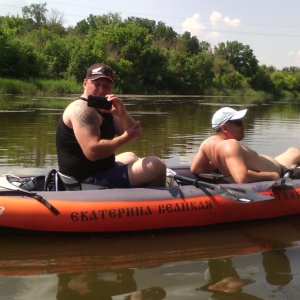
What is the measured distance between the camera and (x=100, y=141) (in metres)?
4.05

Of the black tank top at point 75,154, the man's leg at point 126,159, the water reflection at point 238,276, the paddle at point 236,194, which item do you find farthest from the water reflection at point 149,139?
the water reflection at point 238,276

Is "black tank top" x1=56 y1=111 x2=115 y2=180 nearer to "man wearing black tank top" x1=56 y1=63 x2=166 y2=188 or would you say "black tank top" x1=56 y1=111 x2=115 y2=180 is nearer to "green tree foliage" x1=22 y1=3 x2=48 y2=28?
"man wearing black tank top" x1=56 y1=63 x2=166 y2=188

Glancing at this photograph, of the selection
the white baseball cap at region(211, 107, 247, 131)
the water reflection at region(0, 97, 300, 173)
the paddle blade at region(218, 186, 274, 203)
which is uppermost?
the white baseball cap at region(211, 107, 247, 131)

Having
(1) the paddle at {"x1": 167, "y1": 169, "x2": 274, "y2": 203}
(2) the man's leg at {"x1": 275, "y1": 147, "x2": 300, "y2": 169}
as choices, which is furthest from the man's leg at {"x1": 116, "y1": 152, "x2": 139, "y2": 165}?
(2) the man's leg at {"x1": 275, "y1": 147, "x2": 300, "y2": 169}

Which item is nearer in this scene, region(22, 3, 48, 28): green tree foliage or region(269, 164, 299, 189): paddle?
region(269, 164, 299, 189): paddle

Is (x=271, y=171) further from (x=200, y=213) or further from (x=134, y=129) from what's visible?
(x=134, y=129)

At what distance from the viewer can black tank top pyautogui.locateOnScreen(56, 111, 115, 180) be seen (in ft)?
13.8

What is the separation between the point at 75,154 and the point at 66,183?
0.28 m

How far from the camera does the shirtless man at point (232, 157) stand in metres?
4.60

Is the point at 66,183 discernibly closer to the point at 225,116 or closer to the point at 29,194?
the point at 29,194

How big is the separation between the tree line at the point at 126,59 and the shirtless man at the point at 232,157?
98.4ft

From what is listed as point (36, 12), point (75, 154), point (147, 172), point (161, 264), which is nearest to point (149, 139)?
point (147, 172)

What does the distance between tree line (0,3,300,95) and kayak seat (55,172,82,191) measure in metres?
30.2

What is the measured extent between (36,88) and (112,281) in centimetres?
2892
